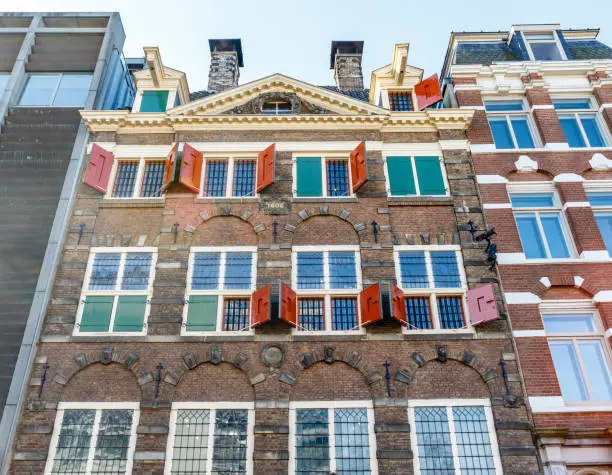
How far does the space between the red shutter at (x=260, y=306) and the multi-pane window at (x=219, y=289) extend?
449 millimetres

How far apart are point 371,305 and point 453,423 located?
3376 millimetres

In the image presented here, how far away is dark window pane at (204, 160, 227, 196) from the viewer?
54.6 feet

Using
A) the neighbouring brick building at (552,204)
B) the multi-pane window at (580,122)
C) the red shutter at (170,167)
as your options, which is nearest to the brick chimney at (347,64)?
the neighbouring brick building at (552,204)

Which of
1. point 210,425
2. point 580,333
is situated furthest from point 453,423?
point 210,425

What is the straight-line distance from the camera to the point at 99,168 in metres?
16.4

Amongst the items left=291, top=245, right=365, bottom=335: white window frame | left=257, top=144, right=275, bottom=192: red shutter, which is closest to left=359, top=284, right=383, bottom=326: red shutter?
left=291, top=245, right=365, bottom=335: white window frame

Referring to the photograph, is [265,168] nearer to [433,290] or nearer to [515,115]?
[433,290]

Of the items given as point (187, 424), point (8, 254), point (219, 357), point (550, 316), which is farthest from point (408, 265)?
point (8, 254)

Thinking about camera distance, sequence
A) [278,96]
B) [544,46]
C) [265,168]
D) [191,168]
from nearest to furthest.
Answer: [191,168] < [265,168] < [278,96] < [544,46]

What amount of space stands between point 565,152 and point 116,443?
15338mm

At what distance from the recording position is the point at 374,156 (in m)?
17.2

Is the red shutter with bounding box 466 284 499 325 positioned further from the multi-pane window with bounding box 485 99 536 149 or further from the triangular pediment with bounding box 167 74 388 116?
the triangular pediment with bounding box 167 74 388 116

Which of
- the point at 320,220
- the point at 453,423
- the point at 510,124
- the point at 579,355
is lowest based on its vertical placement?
the point at 453,423

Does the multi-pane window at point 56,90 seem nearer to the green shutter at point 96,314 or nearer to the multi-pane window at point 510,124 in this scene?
the green shutter at point 96,314
